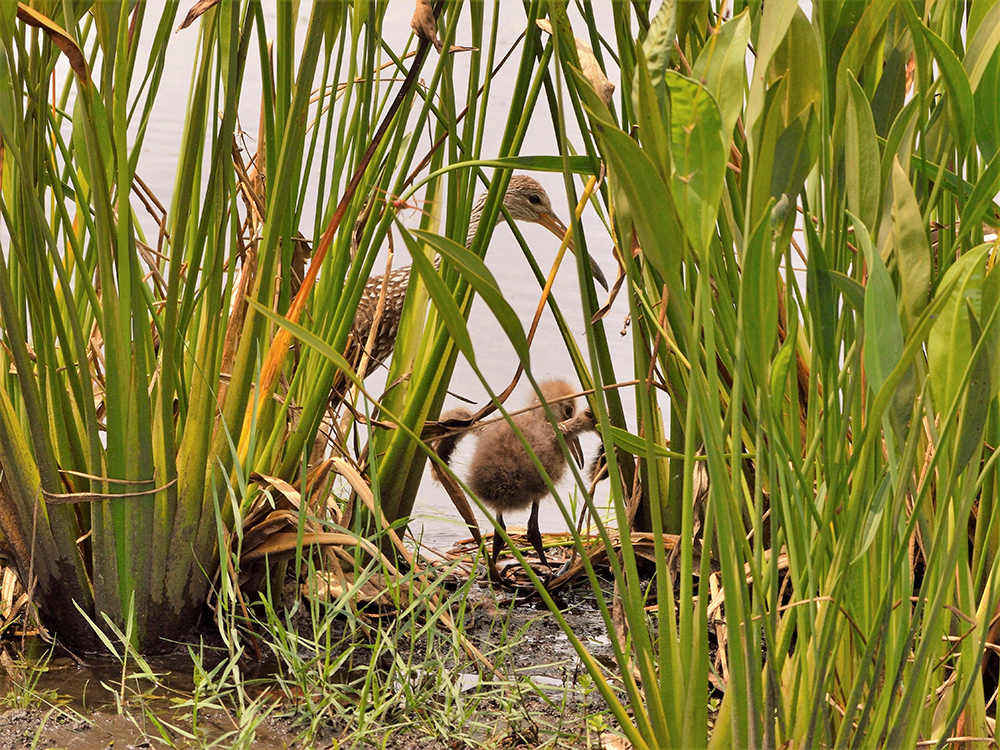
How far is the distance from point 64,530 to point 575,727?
573 mm

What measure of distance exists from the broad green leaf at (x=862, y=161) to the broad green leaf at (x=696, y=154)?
0.42 feet

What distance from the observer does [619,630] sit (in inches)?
42.3

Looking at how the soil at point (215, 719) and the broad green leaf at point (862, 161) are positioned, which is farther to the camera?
the soil at point (215, 719)

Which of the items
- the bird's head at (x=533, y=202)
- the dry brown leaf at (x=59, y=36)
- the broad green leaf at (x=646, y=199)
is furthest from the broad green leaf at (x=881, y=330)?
the bird's head at (x=533, y=202)

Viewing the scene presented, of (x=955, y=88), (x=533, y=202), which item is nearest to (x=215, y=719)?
(x=955, y=88)

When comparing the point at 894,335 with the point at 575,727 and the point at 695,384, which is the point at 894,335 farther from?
the point at 575,727

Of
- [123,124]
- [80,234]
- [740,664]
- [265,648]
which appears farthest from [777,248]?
[80,234]

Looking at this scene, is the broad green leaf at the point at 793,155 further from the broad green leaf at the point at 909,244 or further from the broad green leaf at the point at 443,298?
the broad green leaf at the point at 443,298

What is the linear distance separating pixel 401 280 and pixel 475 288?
1.42m

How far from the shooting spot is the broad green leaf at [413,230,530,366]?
1.96ft

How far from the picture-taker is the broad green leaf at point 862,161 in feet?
2.09

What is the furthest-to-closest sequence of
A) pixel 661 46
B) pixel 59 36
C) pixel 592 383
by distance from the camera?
pixel 592 383
pixel 59 36
pixel 661 46

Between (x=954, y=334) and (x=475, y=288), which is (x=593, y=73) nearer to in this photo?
(x=475, y=288)

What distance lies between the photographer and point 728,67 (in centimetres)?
58
